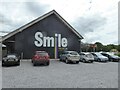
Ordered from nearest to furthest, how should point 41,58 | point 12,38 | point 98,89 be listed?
point 98,89 → point 41,58 → point 12,38

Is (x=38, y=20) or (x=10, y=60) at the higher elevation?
(x=38, y=20)

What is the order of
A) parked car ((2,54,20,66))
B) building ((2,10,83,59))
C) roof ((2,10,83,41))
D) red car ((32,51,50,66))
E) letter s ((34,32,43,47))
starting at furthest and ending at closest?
1. letter s ((34,32,43,47))
2. building ((2,10,83,59))
3. roof ((2,10,83,41))
4. red car ((32,51,50,66))
5. parked car ((2,54,20,66))

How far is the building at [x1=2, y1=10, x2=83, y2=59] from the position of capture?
2606cm

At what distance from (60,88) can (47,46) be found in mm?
20084

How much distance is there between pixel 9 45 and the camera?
89.0ft

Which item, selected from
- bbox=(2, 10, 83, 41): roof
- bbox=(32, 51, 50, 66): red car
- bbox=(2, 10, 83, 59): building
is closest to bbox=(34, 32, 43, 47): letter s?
bbox=(2, 10, 83, 59): building

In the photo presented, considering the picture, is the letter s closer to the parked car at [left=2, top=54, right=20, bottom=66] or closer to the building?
the building

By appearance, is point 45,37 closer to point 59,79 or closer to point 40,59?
point 40,59

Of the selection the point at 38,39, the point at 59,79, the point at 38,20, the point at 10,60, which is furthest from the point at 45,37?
the point at 59,79

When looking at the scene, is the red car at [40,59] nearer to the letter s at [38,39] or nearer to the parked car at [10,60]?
the parked car at [10,60]

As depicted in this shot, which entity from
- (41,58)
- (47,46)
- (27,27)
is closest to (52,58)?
(47,46)

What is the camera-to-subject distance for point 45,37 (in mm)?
27516

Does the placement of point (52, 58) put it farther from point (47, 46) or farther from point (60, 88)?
point (60, 88)

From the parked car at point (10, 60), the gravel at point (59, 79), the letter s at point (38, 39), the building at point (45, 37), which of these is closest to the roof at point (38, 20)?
the building at point (45, 37)
